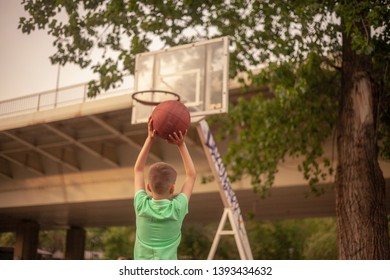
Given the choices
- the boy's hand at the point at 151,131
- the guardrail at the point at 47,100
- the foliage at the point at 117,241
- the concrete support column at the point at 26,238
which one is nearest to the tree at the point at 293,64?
the guardrail at the point at 47,100

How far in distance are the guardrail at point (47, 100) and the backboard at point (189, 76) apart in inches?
99.4

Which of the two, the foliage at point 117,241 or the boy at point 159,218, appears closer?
the boy at point 159,218

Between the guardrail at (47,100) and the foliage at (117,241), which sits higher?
the guardrail at (47,100)

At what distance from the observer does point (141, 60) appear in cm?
846

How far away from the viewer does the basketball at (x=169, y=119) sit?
3.89m

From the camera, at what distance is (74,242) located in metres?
23.5

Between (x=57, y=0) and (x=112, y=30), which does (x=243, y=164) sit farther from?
(x=57, y=0)

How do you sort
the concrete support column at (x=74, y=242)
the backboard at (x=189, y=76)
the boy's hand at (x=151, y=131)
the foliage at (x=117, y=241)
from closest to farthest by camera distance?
the boy's hand at (x=151, y=131) < the backboard at (x=189, y=76) < the concrete support column at (x=74, y=242) < the foliage at (x=117, y=241)

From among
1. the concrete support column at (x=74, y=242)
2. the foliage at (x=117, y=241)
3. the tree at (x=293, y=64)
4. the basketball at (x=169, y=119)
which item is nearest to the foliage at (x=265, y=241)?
the foliage at (x=117, y=241)

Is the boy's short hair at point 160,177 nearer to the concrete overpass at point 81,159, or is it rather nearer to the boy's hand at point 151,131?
the boy's hand at point 151,131

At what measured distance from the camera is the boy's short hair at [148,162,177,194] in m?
2.95
